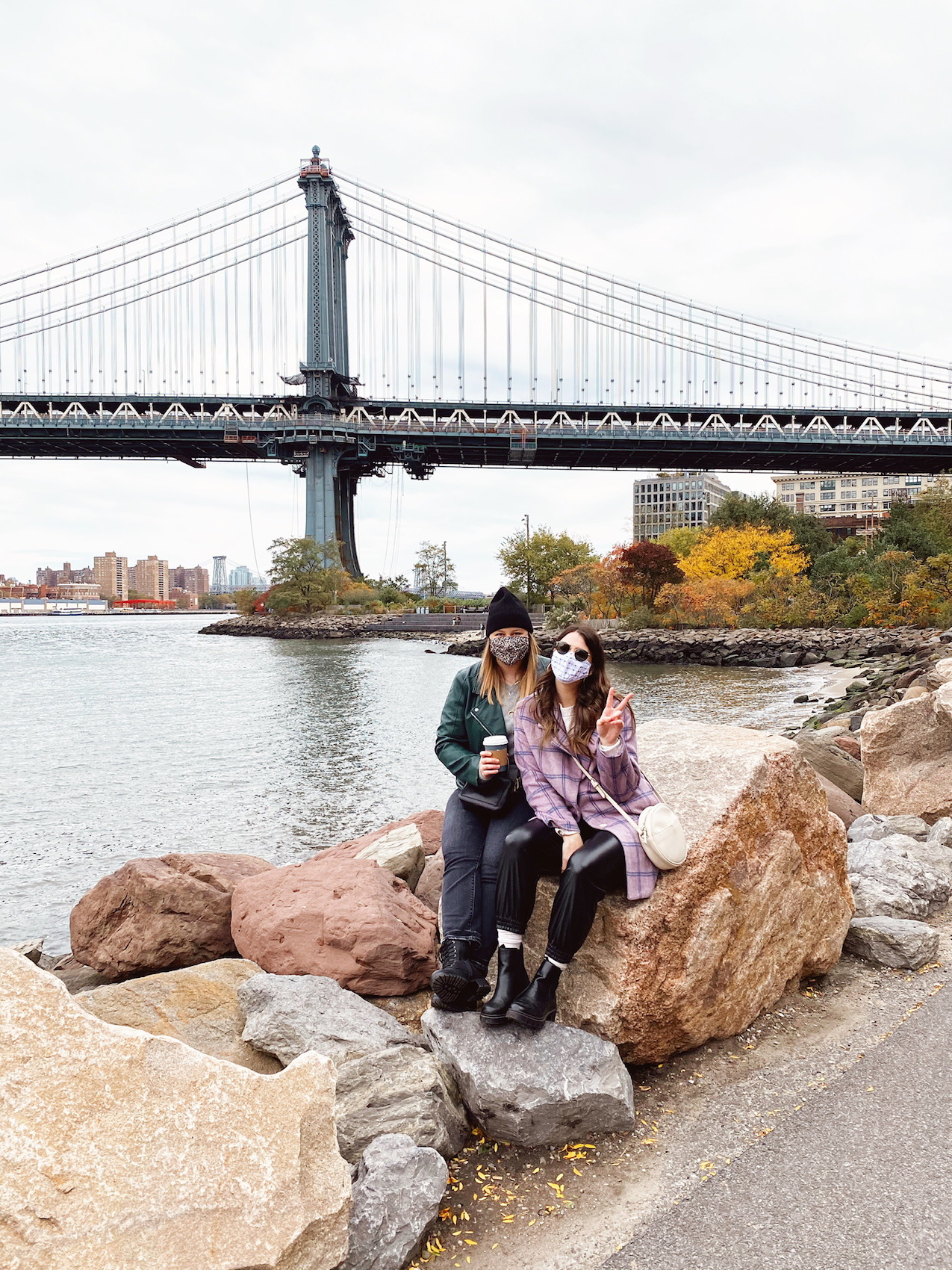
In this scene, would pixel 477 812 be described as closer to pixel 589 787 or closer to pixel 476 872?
pixel 476 872

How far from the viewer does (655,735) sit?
13.2ft

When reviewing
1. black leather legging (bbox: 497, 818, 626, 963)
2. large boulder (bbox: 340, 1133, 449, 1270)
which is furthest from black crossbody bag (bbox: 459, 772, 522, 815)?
large boulder (bbox: 340, 1133, 449, 1270)

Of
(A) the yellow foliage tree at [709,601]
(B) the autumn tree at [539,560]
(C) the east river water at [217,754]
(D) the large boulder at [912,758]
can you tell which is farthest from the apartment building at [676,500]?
(D) the large boulder at [912,758]

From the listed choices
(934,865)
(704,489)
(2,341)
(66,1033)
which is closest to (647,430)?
(2,341)

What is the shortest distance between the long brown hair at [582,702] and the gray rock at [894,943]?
1717 mm

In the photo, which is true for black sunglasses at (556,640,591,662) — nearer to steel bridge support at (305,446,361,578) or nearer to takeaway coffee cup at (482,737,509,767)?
takeaway coffee cup at (482,737,509,767)

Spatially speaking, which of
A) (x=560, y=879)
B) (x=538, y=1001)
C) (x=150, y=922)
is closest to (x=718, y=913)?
(x=560, y=879)

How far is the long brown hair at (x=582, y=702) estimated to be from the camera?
10.8ft

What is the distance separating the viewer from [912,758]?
243 inches

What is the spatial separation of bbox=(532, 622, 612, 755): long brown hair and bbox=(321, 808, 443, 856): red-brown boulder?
2.23 meters

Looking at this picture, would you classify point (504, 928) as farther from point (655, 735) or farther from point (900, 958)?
point (900, 958)

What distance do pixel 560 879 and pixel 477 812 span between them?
45 centimetres

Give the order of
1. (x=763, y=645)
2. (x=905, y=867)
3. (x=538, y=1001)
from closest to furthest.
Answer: (x=538, y=1001), (x=905, y=867), (x=763, y=645)

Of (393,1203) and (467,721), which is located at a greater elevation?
(467,721)
